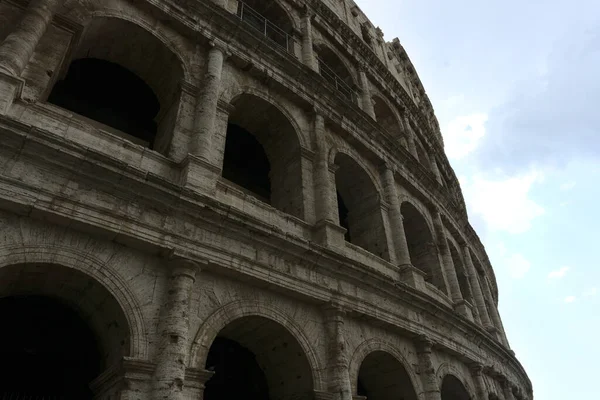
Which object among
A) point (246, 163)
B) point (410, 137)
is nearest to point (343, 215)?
point (246, 163)

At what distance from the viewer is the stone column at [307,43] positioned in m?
12.8

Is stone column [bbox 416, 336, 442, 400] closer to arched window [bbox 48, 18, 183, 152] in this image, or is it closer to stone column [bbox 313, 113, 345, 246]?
stone column [bbox 313, 113, 345, 246]

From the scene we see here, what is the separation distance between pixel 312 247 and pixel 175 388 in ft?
10.7

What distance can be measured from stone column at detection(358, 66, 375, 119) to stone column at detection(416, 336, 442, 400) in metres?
7.44

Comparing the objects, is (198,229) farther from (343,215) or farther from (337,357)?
(343,215)

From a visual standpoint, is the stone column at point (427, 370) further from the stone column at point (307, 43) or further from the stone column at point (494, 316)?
the stone column at point (494, 316)

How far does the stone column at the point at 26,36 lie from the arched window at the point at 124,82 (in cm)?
108

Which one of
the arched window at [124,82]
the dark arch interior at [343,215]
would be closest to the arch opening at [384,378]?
the dark arch interior at [343,215]

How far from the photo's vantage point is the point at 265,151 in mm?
10742

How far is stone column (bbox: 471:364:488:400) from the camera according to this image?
11000 mm

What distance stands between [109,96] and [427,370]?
9.03m

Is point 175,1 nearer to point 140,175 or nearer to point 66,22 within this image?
point 66,22

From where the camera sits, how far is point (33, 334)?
668 centimetres

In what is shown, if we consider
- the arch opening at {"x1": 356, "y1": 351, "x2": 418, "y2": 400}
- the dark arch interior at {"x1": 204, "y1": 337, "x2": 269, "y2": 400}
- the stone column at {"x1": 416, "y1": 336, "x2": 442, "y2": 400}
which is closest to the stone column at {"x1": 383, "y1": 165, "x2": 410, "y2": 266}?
the stone column at {"x1": 416, "y1": 336, "x2": 442, "y2": 400}
